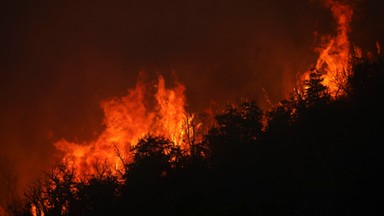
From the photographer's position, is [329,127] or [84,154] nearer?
[329,127]

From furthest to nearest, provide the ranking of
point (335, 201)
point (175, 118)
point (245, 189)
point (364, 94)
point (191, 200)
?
1. point (175, 118)
2. point (364, 94)
3. point (245, 189)
4. point (335, 201)
5. point (191, 200)

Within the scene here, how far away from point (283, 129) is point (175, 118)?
23476 millimetres

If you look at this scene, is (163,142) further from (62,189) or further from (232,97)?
(232,97)

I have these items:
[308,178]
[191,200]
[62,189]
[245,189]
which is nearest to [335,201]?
[308,178]

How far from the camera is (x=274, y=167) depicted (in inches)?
1224

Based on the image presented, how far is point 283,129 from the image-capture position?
35.7m

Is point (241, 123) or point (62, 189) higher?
point (241, 123)

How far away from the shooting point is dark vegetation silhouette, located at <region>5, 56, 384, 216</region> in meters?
25.9

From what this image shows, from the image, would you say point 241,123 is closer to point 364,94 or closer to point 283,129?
point 283,129

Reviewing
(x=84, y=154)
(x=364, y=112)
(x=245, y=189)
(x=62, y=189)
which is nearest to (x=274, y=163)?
(x=245, y=189)

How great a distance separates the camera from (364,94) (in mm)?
35281

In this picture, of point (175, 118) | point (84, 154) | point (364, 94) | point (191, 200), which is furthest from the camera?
point (84, 154)

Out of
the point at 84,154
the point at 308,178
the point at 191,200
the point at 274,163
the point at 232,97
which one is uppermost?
the point at 232,97

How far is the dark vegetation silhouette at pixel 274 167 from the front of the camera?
25.9 m
